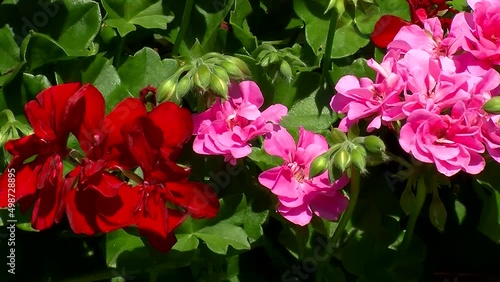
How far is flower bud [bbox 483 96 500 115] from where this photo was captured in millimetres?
1463

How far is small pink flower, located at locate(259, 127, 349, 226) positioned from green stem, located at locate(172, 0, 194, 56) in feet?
1.32

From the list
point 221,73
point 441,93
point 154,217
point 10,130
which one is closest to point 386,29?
point 441,93

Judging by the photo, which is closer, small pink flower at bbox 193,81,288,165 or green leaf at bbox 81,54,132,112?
small pink flower at bbox 193,81,288,165

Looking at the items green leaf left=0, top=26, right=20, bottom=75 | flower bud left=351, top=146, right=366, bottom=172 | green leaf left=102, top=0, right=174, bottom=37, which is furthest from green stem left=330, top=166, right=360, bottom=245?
green leaf left=0, top=26, right=20, bottom=75

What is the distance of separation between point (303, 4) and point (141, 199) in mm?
753

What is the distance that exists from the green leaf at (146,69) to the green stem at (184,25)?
102 mm

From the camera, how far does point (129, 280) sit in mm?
1847

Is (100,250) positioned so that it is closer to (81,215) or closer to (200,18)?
(81,215)

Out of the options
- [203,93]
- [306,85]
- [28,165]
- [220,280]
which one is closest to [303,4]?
[306,85]

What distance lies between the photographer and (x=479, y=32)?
1639mm

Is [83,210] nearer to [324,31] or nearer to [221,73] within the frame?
[221,73]

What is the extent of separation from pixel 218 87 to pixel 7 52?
0.64 m

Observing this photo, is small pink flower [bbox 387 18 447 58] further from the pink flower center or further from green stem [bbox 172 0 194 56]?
green stem [bbox 172 0 194 56]

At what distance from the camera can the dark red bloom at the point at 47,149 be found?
1440 millimetres
